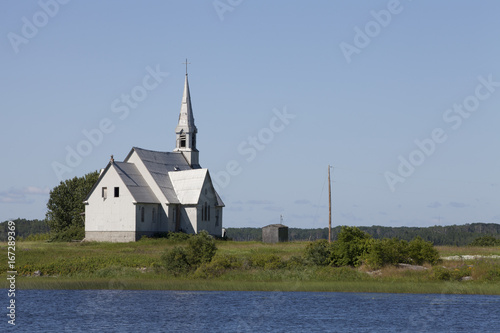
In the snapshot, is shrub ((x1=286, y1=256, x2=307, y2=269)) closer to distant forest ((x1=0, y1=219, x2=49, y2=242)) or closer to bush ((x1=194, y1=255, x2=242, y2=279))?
bush ((x1=194, y1=255, x2=242, y2=279))

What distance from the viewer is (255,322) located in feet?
120

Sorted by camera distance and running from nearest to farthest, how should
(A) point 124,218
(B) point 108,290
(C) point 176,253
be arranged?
(B) point 108,290
(C) point 176,253
(A) point 124,218

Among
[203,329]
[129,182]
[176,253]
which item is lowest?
[203,329]

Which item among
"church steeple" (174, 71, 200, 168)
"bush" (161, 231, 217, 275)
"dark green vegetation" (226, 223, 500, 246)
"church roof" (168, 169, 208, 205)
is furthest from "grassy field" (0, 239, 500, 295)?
"dark green vegetation" (226, 223, 500, 246)

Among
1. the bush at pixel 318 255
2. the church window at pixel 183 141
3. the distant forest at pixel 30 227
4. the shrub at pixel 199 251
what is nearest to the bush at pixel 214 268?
the shrub at pixel 199 251

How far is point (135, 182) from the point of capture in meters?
80.7

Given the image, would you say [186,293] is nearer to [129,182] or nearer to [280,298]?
[280,298]

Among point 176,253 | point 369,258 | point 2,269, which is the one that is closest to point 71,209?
point 2,269

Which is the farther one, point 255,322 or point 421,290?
point 421,290

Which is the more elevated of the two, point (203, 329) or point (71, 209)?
point (71, 209)

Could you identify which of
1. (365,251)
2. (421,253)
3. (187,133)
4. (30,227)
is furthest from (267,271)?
(30,227)

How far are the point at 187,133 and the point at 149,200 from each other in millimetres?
15475

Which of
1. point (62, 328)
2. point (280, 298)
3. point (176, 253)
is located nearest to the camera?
point (62, 328)

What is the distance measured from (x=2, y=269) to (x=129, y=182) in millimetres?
26172
